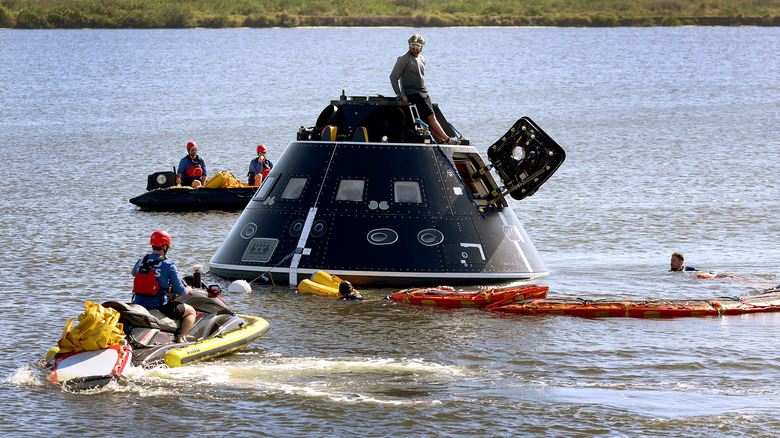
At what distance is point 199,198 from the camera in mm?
29297

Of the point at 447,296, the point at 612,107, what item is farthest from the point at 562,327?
the point at 612,107

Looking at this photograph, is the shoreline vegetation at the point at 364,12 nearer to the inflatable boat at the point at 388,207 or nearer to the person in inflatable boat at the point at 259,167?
the person in inflatable boat at the point at 259,167

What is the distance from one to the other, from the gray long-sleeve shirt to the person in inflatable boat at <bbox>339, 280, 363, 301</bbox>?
152 inches

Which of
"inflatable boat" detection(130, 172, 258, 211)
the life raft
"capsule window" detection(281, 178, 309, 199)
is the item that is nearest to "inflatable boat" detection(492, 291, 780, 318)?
the life raft

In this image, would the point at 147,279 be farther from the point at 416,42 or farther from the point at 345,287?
the point at 416,42

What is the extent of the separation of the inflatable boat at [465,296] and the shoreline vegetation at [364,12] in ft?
381

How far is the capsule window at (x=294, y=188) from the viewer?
18.6 meters

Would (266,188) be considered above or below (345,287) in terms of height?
above

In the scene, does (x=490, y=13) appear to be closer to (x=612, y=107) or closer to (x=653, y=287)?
(x=612, y=107)

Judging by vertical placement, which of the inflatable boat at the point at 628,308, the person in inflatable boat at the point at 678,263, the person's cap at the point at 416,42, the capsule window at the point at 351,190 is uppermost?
the person's cap at the point at 416,42

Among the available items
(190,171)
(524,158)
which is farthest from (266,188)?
(190,171)

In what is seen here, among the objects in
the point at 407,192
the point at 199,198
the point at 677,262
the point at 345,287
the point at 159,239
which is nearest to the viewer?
the point at 159,239

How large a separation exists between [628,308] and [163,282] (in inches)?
296

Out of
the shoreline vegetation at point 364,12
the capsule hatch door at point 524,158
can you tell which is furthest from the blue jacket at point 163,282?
the shoreline vegetation at point 364,12
